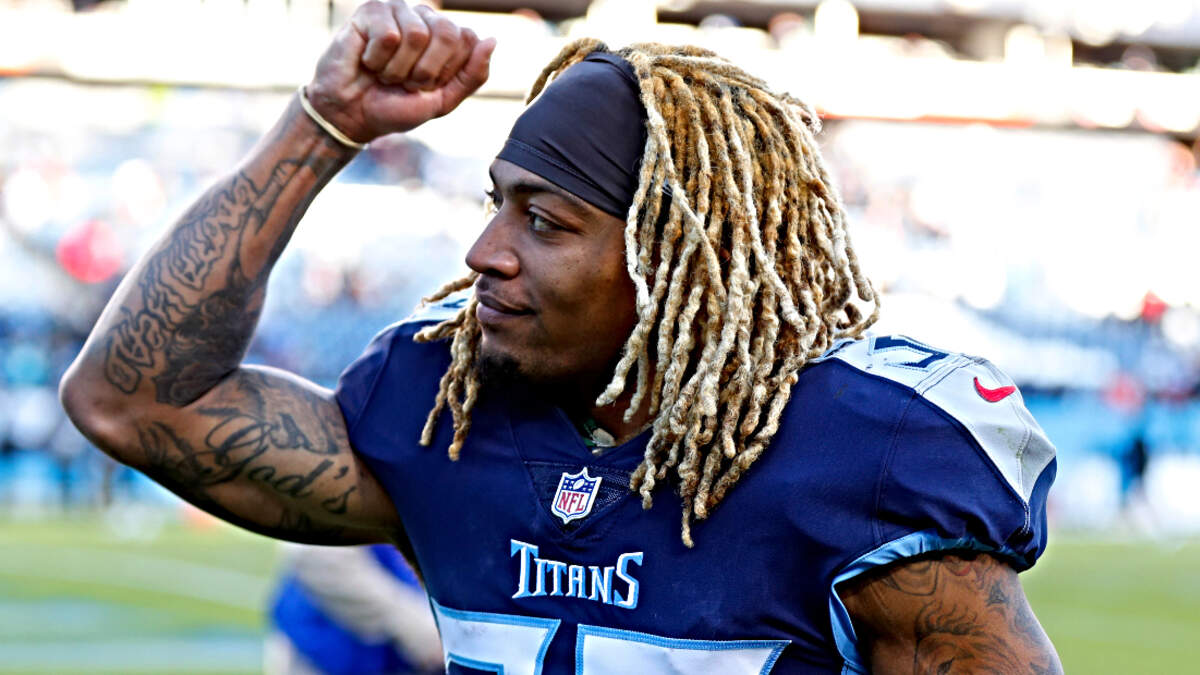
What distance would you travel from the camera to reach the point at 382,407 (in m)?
2.56

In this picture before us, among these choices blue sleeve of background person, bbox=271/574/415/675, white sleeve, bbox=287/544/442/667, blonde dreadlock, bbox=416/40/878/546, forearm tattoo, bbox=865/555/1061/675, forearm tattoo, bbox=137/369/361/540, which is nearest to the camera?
forearm tattoo, bbox=865/555/1061/675

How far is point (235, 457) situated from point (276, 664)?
2.06 m

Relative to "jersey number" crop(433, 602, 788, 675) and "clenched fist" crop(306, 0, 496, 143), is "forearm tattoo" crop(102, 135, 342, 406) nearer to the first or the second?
"clenched fist" crop(306, 0, 496, 143)

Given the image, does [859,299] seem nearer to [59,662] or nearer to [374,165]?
[59,662]

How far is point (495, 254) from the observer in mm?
2311

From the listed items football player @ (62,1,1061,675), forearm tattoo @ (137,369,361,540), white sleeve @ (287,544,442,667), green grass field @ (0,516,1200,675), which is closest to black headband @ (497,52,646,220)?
football player @ (62,1,1061,675)

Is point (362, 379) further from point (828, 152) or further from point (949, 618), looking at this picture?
point (828, 152)

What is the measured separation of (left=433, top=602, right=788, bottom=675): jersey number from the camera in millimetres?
2102

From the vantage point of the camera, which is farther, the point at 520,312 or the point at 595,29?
→ the point at 595,29

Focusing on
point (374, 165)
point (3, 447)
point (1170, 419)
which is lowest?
point (1170, 419)

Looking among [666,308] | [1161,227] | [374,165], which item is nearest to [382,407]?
[666,308]

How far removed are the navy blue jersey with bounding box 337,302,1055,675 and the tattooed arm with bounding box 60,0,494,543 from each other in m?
0.26

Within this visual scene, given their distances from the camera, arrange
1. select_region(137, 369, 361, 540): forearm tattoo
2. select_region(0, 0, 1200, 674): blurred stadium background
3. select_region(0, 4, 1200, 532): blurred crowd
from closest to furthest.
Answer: select_region(137, 369, 361, 540): forearm tattoo → select_region(0, 0, 1200, 674): blurred stadium background → select_region(0, 4, 1200, 532): blurred crowd

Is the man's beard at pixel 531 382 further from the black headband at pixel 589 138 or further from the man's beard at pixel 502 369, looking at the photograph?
the black headband at pixel 589 138
